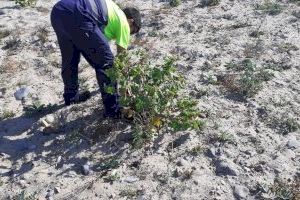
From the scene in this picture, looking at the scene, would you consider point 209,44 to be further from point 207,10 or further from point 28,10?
point 28,10

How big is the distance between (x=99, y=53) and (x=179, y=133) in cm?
145

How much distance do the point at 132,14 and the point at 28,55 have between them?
3.13 meters

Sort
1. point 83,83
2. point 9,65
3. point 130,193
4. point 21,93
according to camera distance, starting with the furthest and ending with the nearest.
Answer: point 9,65 → point 83,83 → point 21,93 → point 130,193

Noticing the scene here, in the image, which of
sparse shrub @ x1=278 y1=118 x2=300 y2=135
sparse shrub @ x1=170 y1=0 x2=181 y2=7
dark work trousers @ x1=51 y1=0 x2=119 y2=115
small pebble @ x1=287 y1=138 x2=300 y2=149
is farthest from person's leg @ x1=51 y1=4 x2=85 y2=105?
sparse shrub @ x1=170 y1=0 x2=181 y2=7

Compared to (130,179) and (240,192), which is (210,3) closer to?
(130,179)

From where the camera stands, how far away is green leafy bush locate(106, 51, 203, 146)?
6.14 meters

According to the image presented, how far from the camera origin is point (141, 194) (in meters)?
5.73

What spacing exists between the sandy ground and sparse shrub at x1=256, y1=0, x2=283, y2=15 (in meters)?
0.27

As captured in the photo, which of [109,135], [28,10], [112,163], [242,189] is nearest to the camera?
[242,189]

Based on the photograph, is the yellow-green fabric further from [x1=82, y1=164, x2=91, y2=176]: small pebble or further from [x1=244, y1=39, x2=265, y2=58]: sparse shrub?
[x1=244, y1=39, x2=265, y2=58]: sparse shrub

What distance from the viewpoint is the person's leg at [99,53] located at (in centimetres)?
628

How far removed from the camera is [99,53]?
634 cm

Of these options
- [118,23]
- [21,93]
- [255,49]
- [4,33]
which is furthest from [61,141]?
[4,33]

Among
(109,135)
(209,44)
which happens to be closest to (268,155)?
(109,135)
